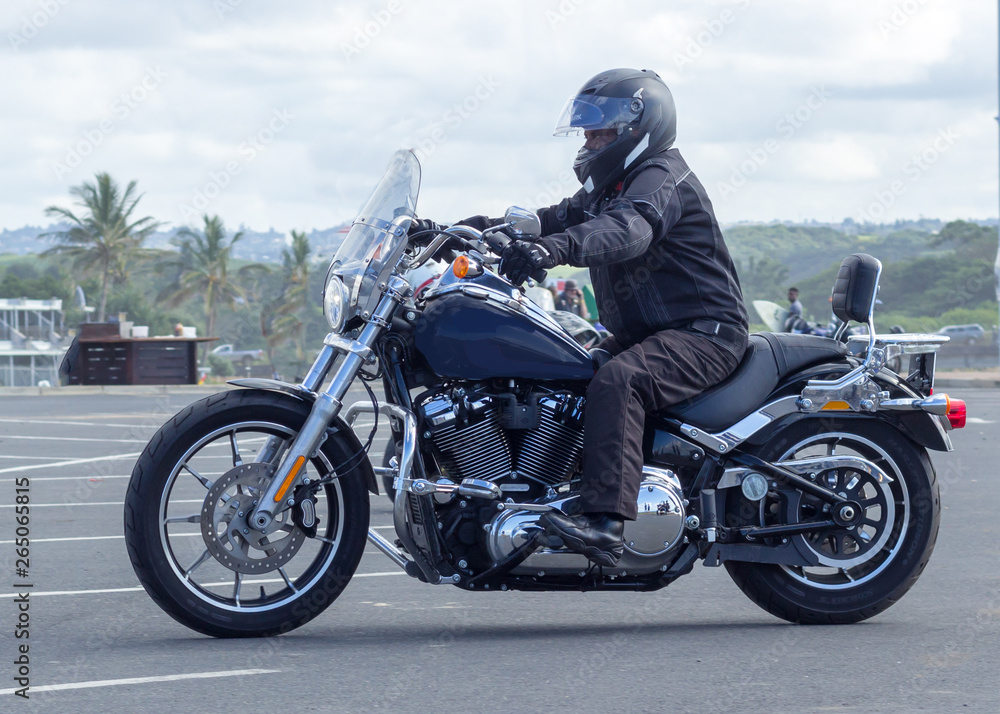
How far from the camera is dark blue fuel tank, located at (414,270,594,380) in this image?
4594 millimetres

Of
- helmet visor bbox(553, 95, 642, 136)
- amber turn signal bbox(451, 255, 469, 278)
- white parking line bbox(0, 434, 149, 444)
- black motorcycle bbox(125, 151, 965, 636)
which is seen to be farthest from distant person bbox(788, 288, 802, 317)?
amber turn signal bbox(451, 255, 469, 278)

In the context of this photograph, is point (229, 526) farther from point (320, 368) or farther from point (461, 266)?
point (461, 266)

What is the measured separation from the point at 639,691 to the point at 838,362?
181cm

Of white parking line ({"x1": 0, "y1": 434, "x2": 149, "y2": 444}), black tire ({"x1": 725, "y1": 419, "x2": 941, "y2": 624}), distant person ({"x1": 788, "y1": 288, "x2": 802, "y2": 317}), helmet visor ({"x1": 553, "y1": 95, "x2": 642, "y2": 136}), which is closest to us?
helmet visor ({"x1": 553, "y1": 95, "x2": 642, "y2": 136})

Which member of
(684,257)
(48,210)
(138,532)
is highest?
(48,210)

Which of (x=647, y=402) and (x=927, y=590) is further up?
(x=647, y=402)

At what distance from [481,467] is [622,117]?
4.72ft

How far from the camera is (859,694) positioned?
395cm

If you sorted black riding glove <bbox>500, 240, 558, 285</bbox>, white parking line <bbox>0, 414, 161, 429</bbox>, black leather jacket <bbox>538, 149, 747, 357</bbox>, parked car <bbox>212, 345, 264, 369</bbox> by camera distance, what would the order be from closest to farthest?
black riding glove <bbox>500, 240, 558, 285</bbox> < black leather jacket <bbox>538, 149, 747, 357</bbox> < white parking line <bbox>0, 414, 161, 429</bbox> < parked car <bbox>212, 345, 264, 369</bbox>

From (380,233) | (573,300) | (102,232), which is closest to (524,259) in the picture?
(380,233)

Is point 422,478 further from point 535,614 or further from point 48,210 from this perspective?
point 48,210

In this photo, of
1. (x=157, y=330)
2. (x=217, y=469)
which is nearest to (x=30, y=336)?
(x=157, y=330)

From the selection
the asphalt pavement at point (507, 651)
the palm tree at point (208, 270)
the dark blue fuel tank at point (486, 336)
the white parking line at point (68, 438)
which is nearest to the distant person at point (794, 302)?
the white parking line at point (68, 438)

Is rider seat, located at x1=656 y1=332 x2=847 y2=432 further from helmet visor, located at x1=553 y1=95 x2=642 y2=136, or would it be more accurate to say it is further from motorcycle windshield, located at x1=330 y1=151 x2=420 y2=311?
motorcycle windshield, located at x1=330 y1=151 x2=420 y2=311
